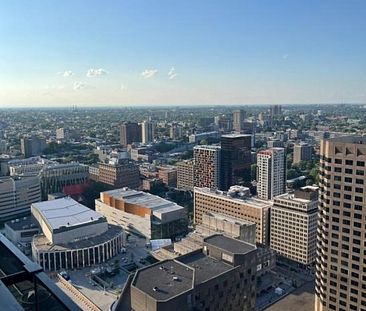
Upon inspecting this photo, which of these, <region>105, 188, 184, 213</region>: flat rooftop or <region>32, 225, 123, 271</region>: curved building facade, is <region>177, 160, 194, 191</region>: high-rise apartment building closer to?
<region>105, 188, 184, 213</region>: flat rooftop

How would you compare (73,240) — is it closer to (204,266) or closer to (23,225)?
(23,225)

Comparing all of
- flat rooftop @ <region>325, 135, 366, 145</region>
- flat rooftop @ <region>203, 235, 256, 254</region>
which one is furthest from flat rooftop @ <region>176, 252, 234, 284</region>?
flat rooftop @ <region>325, 135, 366, 145</region>

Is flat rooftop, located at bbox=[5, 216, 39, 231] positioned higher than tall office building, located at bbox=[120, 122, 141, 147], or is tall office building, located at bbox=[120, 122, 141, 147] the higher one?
tall office building, located at bbox=[120, 122, 141, 147]

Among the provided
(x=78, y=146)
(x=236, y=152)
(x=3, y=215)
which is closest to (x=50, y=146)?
(x=78, y=146)

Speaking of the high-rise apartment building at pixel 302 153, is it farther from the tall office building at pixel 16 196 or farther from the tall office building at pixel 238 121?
the tall office building at pixel 238 121

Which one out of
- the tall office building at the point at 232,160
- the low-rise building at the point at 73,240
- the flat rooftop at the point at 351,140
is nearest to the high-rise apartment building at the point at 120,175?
the tall office building at the point at 232,160

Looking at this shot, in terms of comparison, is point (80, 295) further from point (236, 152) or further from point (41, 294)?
point (236, 152)

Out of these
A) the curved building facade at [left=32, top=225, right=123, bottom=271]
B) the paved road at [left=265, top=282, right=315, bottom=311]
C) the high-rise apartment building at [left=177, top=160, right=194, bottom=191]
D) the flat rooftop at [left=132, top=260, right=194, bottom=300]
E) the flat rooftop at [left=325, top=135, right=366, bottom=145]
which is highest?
the flat rooftop at [left=325, top=135, right=366, bottom=145]

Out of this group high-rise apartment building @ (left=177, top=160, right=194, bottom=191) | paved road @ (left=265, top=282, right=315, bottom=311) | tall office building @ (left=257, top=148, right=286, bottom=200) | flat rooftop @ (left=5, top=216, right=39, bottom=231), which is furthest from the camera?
high-rise apartment building @ (left=177, top=160, right=194, bottom=191)
